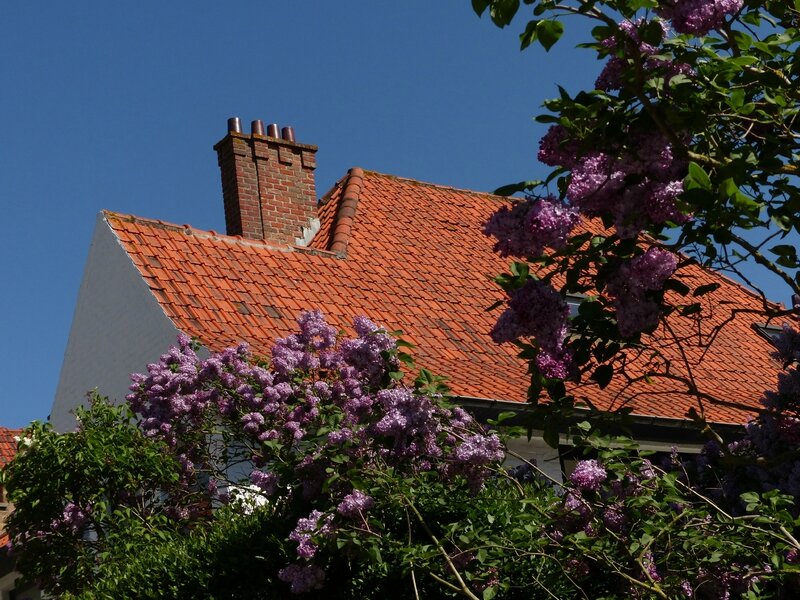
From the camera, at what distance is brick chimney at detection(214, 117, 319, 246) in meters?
18.4

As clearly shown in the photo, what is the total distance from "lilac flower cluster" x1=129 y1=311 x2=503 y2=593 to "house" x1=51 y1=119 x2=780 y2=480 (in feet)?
5.94

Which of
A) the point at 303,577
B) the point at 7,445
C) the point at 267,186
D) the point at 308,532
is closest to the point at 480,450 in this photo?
the point at 308,532

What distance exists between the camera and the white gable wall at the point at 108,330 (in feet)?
49.2

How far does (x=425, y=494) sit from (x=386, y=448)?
1.51ft

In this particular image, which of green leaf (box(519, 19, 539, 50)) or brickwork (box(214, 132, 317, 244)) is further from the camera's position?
brickwork (box(214, 132, 317, 244))

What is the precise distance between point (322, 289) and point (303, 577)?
860 centimetres

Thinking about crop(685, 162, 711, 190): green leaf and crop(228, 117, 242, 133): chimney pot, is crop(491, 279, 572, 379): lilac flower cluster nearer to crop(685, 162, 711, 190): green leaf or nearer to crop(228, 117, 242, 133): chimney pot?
crop(685, 162, 711, 190): green leaf

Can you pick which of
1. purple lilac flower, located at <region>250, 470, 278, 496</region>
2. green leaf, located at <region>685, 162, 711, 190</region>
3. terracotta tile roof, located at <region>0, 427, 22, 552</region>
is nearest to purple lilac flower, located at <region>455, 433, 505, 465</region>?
purple lilac flower, located at <region>250, 470, 278, 496</region>

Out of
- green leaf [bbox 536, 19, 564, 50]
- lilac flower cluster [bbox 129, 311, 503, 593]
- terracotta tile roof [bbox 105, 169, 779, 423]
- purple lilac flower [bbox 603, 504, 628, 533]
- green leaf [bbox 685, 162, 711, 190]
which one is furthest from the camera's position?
terracotta tile roof [bbox 105, 169, 779, 423]

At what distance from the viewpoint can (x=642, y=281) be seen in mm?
5574

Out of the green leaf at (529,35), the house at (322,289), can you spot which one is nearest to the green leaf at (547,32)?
the green leaf at (529,35)

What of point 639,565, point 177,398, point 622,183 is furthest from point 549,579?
point 177,398

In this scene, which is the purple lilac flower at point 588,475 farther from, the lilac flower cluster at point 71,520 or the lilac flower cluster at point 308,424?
the lilac flower cluster at point 71,520

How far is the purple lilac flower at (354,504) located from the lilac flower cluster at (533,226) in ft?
9.37
